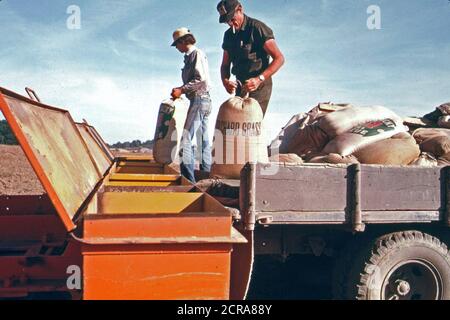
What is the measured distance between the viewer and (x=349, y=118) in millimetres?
4508

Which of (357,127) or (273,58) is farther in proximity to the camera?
(357,127)

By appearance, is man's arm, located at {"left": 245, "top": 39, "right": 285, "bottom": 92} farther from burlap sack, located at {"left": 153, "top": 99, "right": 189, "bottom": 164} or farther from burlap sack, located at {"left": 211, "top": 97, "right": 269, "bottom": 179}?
burlap sack, located at {"left": 153, "top": 99, "right": 189, "bottom": 164}

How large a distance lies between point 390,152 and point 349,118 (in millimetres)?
844

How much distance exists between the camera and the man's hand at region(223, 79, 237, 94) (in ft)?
13.5

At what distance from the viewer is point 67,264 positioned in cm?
233

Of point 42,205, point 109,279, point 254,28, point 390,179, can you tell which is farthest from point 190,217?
point 254,28

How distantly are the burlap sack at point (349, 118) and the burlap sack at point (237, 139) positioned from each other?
1093 mm

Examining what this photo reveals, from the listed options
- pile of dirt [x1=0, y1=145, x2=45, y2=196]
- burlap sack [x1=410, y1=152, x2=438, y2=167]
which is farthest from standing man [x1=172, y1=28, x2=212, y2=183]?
pile of dirt [x1=0, y1=145, x2=45, y2=196]

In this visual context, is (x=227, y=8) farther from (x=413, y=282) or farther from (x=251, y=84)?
(x=413, y=282)

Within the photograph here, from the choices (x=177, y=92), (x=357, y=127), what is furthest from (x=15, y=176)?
(x=357, y=127)

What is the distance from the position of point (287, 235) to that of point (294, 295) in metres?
1.19

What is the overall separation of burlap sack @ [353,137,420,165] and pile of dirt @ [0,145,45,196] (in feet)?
22.0

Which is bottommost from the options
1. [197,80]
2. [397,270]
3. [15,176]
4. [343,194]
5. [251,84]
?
[397,270]
